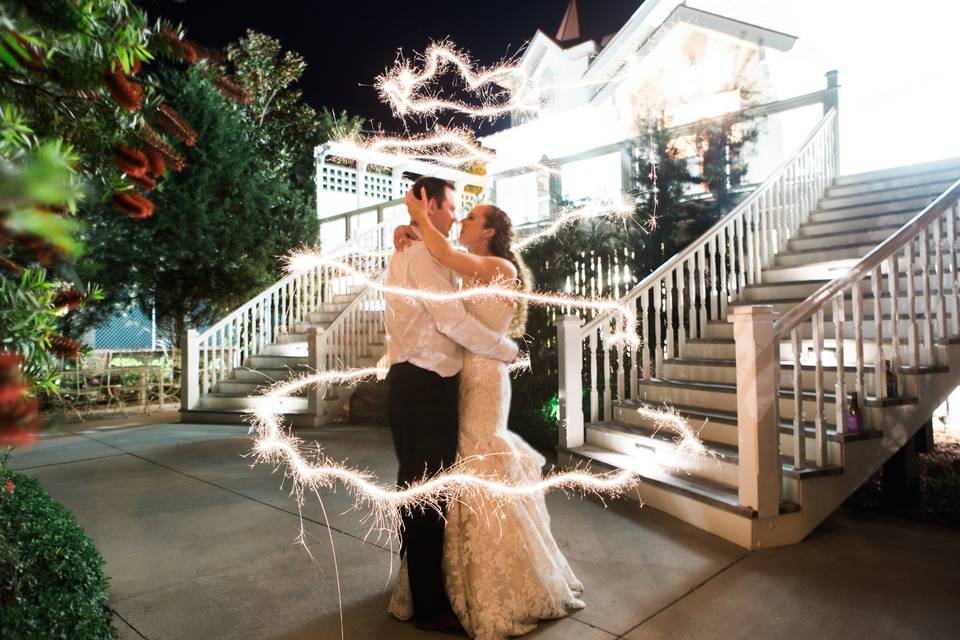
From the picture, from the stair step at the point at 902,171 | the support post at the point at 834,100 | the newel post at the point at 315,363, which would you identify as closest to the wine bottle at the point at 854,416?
the stair step at the point at 902,171

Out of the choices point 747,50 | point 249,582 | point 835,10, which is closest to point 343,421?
point 249,582

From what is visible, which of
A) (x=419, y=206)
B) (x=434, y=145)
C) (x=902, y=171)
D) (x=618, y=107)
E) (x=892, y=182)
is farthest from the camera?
(x=618, y=107)

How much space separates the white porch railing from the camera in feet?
11.2

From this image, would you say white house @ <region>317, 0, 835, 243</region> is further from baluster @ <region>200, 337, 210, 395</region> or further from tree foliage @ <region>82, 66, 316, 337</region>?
baluster @ <region>200, 337, 210, 395</region>

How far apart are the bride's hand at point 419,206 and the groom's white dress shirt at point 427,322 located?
4.5 inches

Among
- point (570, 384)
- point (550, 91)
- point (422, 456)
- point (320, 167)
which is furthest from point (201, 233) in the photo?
point (550, 91)

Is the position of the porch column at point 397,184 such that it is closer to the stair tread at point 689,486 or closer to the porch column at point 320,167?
the porch column at point 320,167

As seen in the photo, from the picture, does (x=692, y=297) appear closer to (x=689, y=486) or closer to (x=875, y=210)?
(x=689, y=486)

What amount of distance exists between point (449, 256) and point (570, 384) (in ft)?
9.96

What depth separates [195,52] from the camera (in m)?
1.23

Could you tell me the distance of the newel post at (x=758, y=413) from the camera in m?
3.37

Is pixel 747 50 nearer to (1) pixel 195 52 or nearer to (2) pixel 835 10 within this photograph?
(2) pixel 835 10

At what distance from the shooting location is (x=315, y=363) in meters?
8.34

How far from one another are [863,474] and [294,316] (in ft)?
30.0
